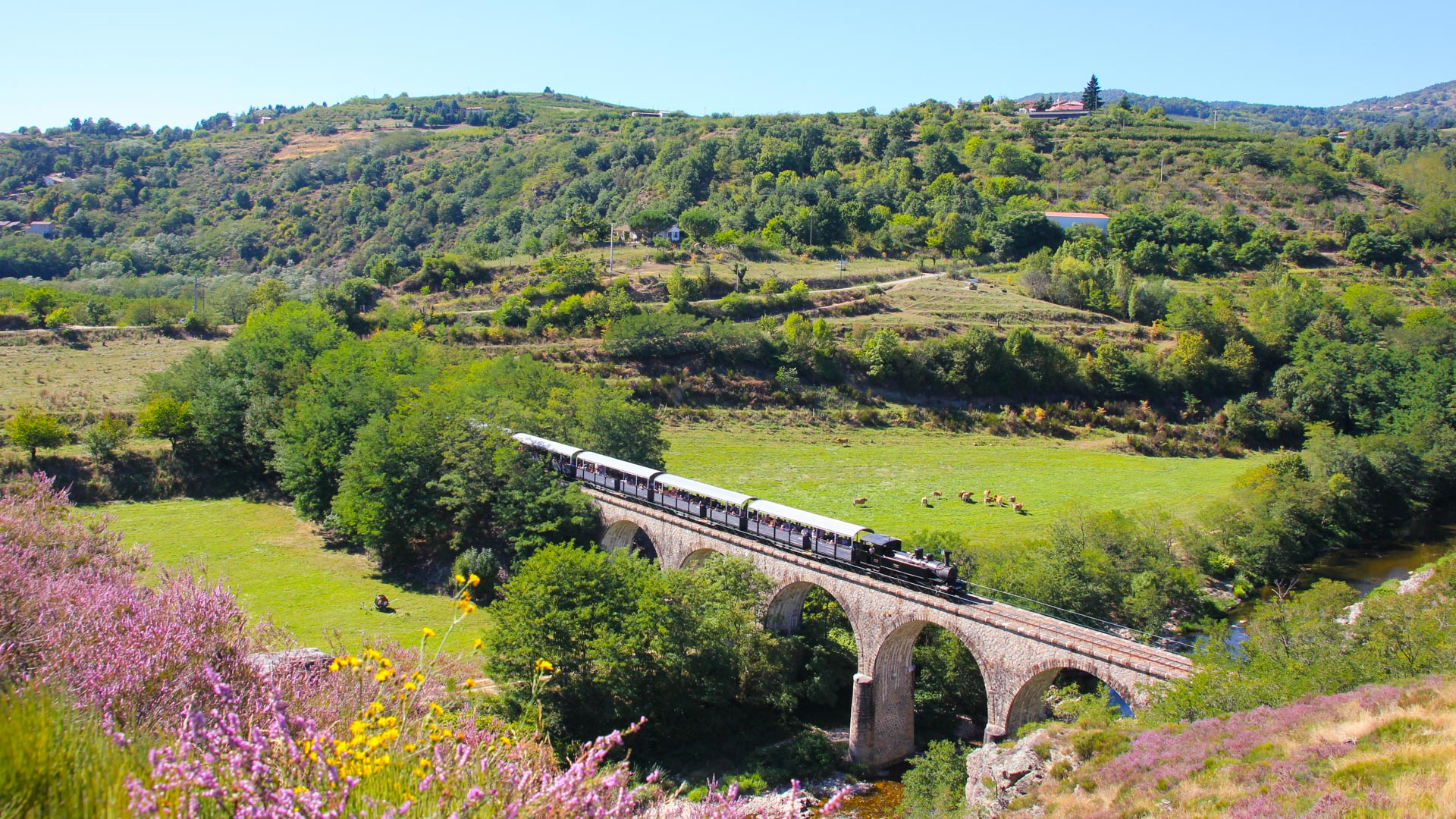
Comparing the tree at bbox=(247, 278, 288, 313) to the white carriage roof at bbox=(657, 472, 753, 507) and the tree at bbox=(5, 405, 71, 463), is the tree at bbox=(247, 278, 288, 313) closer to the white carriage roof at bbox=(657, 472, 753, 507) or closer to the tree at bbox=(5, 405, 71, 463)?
the tree at bbox=(5, 405, 71, 463)

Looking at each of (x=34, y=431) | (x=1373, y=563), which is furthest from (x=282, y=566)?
(x=1373, y=563)

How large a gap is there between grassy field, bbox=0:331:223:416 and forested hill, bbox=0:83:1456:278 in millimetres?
29921

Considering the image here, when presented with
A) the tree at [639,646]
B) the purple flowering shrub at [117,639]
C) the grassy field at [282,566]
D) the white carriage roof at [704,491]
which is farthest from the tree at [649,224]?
the purple flowering shrub at [117,639]

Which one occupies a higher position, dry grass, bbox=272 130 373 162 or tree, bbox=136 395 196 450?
dry grass, bbox=272 130 373 162

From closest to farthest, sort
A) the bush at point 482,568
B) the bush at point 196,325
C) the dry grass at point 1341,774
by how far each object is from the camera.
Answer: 1. the dry grass at point 1341,774
2. the bush at point 482,568
3. the bush at point 196,325

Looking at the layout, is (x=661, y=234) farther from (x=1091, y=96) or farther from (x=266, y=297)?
(x=1091, y=96)

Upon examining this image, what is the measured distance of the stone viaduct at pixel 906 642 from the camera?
25625 millimetres

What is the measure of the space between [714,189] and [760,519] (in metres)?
97.5

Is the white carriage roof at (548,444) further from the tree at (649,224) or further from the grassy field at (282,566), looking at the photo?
the tree at (649,224)

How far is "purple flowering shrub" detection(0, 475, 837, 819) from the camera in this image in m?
6.02

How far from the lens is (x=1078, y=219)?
11075cm

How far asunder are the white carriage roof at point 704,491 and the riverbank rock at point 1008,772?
44.9ft

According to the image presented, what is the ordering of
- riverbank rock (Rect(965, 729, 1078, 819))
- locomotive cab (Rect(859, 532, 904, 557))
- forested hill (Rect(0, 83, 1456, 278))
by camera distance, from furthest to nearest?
forested hill (Rect(0, 83, 1456, 278)), locomotive cab (Rect(859, 532, 904, 557)), riverbank rock (Rect(965, 729, 1078, 819))

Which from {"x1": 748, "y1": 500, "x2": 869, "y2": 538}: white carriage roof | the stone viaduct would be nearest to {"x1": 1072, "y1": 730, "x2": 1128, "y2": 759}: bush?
the stone viaduct
